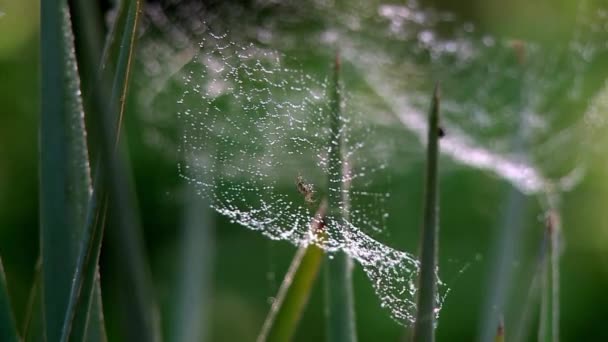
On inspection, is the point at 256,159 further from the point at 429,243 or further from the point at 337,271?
the point at 429,243

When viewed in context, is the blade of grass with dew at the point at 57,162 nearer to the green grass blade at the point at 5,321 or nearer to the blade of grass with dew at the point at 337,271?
the green grass blade at the point at 5,321

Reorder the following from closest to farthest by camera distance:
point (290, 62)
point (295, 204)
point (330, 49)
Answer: point (295, 204), point (290, 62), point (330, 49)

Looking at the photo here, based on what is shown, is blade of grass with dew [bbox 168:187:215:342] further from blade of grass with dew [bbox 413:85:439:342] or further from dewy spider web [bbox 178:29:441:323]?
blade of grass with dew [bbox 413:85:439:342]

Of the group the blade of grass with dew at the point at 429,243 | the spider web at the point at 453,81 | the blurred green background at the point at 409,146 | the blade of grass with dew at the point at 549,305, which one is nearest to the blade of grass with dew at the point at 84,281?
the blade of grass with dew at the point at 429,243

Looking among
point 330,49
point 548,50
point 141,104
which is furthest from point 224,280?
point 548,50

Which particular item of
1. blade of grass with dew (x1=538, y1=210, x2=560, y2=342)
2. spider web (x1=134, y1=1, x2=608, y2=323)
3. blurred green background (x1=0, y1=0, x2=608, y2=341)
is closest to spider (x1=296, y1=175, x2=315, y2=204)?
blade of grass with dew (x1=538, y1=210, x2=560, y2=342)

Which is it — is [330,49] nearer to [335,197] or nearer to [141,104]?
[141,104]
